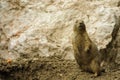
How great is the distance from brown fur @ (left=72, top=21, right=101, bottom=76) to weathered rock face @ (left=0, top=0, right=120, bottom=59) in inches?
28.3

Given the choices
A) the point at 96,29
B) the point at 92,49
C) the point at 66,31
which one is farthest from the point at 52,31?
the point at 92,49

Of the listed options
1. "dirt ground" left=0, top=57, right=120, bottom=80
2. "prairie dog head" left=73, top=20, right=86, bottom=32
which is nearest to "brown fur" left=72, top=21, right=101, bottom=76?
"prairie dog head" left=73, top=20, right=86, bottom=32

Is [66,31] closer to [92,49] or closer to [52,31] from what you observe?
[52,31]

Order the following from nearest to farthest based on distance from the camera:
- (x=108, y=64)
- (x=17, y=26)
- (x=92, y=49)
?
(x=92, y=49) < (x=108, y=64) < (x=17, y=26)

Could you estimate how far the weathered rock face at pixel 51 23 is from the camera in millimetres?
8781

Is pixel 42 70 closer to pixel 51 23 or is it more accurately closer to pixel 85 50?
pixel 85 50

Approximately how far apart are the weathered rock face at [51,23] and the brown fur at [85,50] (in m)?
0.72

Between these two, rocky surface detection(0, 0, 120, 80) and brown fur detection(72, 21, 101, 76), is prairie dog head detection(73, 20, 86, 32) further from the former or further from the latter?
rocky surface detection(0, 0, 120, 80)

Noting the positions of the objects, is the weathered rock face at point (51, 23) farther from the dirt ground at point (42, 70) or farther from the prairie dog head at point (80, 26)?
the prairie dog head at point (80, 26)

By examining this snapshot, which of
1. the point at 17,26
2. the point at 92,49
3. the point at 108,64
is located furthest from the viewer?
the point at 17,26

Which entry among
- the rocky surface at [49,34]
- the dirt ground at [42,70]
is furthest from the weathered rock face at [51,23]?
the dirt ground at [42,70]

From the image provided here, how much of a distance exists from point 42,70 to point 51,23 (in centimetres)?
120

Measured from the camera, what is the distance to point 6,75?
26.9 feet

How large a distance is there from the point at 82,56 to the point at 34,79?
0.96 meters
